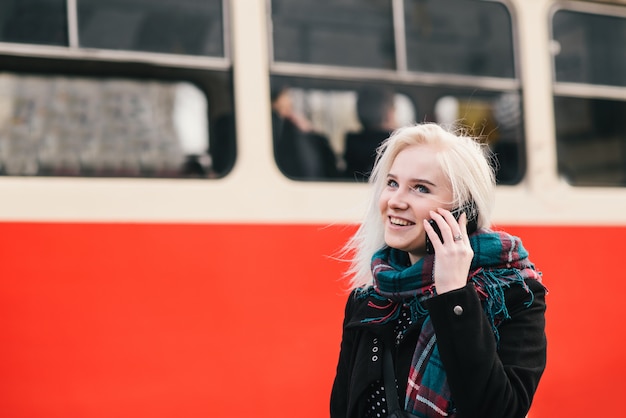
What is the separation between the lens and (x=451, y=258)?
73.1 inches

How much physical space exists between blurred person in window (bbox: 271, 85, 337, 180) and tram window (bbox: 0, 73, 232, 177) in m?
0.32

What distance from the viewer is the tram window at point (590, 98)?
446 cm

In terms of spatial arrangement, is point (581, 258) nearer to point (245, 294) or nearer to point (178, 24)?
point (245, 294)

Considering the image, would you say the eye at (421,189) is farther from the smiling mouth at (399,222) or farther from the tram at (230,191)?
the tram at (230,191)

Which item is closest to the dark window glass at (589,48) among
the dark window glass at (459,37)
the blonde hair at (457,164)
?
the dark window glass at (459,37)

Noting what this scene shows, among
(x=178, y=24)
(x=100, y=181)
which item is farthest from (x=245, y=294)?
(x=178, y=24)

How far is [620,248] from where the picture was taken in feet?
14.8

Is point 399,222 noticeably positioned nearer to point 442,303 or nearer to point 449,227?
point 449,227

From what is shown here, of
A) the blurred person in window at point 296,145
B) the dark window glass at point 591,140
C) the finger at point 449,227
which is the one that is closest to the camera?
the finger at point 449,227

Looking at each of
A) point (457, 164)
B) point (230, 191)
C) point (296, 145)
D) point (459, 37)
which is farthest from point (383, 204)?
point (459, 37)

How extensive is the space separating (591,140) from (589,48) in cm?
50

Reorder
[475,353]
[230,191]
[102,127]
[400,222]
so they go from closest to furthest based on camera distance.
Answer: [475,353] → [400,222] → [102,127] → [230,191]

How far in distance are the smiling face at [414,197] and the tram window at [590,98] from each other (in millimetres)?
2634

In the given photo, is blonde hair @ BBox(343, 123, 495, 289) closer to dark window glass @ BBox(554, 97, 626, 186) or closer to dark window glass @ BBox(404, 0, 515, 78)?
dark window glass @ BBox(404, 0, 515, 78)
